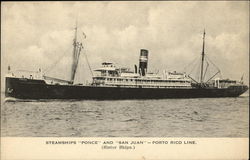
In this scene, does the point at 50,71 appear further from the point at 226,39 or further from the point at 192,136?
the point at 226,39

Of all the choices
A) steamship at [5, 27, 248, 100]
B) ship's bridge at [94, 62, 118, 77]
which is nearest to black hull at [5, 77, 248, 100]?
steamship at [5, 27, 248, 100]

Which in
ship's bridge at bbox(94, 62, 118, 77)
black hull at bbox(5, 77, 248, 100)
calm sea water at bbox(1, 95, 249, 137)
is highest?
ship's bridge at bbox(94, 62, 118, 77)

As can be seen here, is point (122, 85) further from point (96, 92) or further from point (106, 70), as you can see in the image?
point (106, 70)

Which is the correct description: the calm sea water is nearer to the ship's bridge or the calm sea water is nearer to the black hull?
the black hull

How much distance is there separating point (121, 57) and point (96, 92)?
38 centimetres

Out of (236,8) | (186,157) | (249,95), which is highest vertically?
(236,8)

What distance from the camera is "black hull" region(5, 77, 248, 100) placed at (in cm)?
209

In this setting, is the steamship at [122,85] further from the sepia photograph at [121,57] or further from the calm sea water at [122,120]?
the calm sea water at [122,120]

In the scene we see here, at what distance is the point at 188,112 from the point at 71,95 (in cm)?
73

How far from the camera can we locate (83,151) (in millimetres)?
1911

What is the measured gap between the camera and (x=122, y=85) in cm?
251

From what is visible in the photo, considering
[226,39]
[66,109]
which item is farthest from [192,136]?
[66,109]

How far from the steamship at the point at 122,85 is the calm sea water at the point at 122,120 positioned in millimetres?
122

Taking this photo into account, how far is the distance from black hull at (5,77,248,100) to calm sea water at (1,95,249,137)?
0.30 ft
